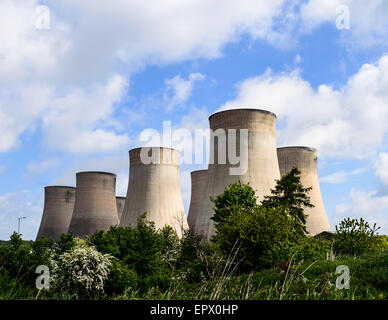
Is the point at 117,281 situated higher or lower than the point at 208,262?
lower

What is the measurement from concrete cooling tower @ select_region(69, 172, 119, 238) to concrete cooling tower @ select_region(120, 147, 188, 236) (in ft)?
22.7

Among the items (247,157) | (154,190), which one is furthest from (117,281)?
(154,190)

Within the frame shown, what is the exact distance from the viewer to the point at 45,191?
4469 centimetres

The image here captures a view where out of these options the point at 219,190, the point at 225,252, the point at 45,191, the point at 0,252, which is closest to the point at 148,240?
the point at 225,252

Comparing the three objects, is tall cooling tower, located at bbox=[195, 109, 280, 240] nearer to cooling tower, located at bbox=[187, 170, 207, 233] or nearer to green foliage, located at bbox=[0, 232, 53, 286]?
cooling tower, located at bbox=[187, 170, 207, 233]

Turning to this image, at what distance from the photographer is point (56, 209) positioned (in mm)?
44281

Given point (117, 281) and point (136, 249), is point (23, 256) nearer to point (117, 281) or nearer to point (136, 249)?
point (117, 281)

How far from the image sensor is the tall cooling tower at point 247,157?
24.5 m

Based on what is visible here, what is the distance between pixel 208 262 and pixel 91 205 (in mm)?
27478

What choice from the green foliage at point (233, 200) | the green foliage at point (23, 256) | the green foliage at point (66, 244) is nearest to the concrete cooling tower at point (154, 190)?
the green foliage at point (233, 200)

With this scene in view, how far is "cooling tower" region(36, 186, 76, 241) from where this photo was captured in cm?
4303

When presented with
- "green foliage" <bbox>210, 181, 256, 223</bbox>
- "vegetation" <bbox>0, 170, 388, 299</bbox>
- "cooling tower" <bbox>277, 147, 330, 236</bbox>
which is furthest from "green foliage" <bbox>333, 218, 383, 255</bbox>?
"cooling tower" <bbox>277, 147, 330, 236</bbox>
